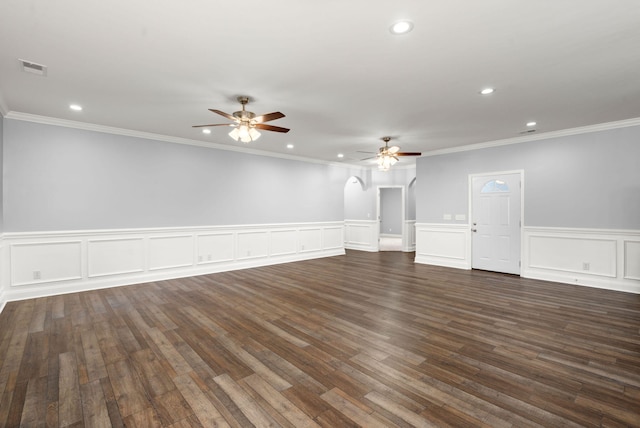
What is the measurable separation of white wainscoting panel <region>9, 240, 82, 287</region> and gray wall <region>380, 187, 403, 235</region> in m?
11.4

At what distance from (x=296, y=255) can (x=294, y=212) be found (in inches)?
46.7

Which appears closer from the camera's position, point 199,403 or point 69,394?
point 199,403

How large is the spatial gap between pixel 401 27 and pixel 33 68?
3.72 m

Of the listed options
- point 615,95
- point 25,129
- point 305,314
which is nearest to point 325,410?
point 305,314

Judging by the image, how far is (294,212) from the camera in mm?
8117

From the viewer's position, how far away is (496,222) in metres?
6.45

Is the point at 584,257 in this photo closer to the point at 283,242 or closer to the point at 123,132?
the point at 283,242

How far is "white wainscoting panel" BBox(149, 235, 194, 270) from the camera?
5793 millimetres

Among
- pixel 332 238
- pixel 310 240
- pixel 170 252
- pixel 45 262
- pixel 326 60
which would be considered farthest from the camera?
pixel 332 238

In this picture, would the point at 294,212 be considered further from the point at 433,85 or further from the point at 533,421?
the point at 533,421

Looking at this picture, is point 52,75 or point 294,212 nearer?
point 52,75

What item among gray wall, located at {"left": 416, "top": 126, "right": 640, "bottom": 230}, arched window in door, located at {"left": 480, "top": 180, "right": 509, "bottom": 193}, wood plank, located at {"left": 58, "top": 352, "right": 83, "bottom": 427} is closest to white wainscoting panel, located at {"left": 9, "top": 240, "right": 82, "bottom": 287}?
wood plank, located at {"left": 58, "top": 352, "right": 83, "bottom": 427}

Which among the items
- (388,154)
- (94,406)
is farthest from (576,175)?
(94,406)

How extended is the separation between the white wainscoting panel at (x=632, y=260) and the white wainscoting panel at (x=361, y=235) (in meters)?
5.97
